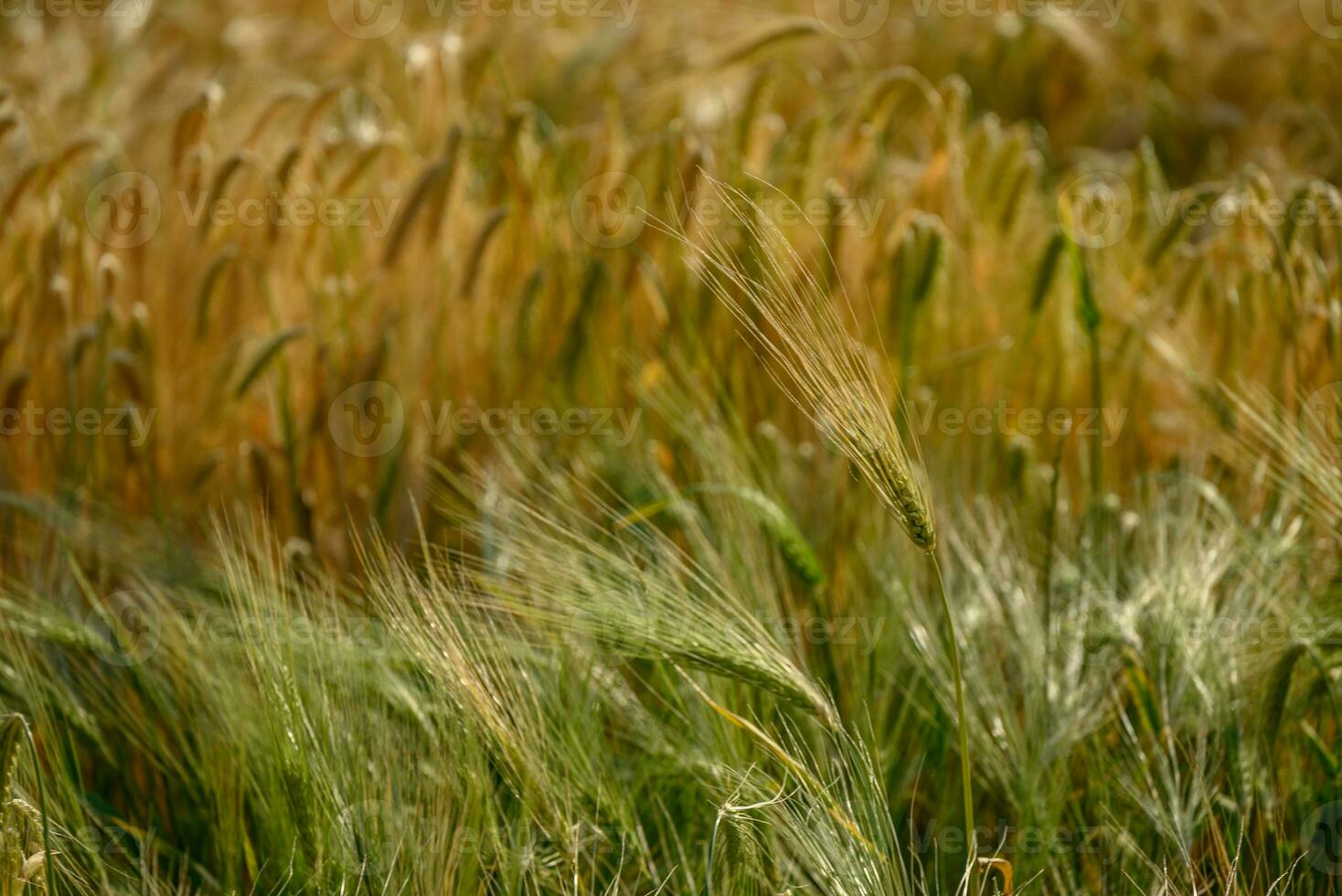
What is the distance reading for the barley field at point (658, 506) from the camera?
1.15 metres

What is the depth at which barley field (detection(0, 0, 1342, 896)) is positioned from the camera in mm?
1147

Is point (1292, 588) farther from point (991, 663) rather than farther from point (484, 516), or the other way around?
point (484, 516)

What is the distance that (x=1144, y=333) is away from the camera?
1912 millimetres

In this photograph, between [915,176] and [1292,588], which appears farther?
[915,176]

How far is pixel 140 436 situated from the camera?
176 cm

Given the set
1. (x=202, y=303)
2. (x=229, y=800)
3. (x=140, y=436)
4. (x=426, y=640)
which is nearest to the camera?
(x=426, y=640)

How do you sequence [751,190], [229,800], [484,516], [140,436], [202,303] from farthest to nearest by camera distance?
[751,190], [202,303], [140,436], [484,516], [229,800]

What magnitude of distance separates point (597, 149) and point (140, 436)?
3.42 ft

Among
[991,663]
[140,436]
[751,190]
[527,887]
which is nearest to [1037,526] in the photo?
[991,663]

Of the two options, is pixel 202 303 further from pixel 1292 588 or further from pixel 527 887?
pixel 1292 588

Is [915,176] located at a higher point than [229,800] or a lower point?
higher

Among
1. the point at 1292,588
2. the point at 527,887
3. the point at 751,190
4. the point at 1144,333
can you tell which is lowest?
the point at 527,887

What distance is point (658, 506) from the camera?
1479mm

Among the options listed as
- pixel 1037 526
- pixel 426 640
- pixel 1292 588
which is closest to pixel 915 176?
pixel 1037 526
